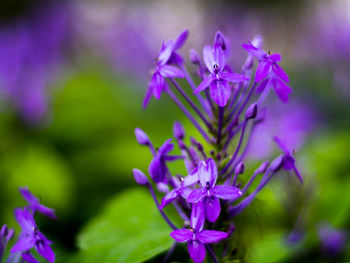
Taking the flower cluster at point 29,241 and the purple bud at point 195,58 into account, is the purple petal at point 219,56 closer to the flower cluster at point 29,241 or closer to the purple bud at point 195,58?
the purple bud at point 195,58

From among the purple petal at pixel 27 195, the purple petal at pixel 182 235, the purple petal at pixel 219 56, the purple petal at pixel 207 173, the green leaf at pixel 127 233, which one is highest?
the purple petal at pixel 219 56

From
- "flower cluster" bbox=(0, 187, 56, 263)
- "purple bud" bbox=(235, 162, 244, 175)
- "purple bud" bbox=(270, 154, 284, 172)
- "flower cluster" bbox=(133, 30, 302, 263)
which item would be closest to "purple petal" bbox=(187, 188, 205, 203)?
"flower cluster" bbox=(133, 30, 302, 263)

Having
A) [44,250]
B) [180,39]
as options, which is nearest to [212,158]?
[180,39]

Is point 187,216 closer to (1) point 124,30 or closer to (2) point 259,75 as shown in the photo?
(2) point 259,75

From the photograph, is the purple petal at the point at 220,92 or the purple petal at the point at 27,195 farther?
the purple petal at the point at 27,195

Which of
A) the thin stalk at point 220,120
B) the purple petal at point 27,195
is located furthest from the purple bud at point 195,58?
the purple petal at point 27,195
